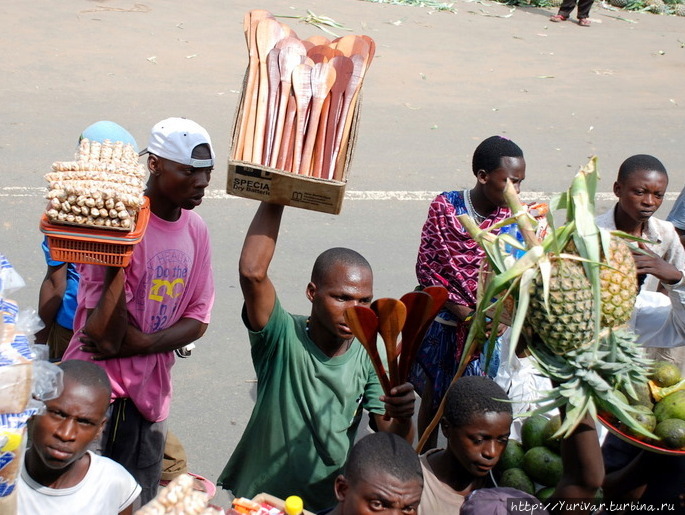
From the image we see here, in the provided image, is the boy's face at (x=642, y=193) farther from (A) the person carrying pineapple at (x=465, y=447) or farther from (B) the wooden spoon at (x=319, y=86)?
(B) the wooden spoon at (x=319, y=86)

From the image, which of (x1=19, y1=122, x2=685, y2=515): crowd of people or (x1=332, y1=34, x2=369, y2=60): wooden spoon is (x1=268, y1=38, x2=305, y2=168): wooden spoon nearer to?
(x1=332, y1=34, x2=369, y2=60): wooden spoon

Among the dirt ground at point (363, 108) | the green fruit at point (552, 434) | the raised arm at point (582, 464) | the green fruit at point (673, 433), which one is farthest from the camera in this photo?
the dirt ground at point (363, 108)

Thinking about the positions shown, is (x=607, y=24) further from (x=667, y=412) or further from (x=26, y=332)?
(x=26, y=332)

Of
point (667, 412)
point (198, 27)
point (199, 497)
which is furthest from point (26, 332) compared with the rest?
point (198, 27)

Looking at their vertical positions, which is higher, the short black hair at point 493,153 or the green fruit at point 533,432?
the short black hair at point 493,153

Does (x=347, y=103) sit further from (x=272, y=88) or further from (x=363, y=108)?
(x=363, y=108)

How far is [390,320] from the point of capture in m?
3.06

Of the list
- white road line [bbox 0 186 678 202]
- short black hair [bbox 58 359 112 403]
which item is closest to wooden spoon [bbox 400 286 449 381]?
short black hair [bbox 58 359 112 403]

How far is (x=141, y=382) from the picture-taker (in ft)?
12.7

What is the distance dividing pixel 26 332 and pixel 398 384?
4.40ft

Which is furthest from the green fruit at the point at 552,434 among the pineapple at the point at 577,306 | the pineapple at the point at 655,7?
the pineapple at the point at 655,7

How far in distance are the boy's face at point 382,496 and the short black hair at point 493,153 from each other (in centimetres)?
225

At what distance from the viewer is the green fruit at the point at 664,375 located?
3695mm

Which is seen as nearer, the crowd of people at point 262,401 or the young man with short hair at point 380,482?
the young man with short hair at point 380,482
